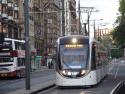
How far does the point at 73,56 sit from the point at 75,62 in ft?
1.35

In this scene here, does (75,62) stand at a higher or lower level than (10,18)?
lower

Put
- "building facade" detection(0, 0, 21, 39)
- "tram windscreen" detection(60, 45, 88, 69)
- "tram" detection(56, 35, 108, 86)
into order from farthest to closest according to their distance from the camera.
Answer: "building facade" detection(0, 0, 21, 39), "tram windscreen" detection(60, 45, 88, 69), "tram" detection(56, 35, 108, 86)

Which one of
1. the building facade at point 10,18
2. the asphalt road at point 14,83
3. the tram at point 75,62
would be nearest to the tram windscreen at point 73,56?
the tram at point 75,62

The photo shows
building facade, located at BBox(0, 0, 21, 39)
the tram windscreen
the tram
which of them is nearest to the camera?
the tram

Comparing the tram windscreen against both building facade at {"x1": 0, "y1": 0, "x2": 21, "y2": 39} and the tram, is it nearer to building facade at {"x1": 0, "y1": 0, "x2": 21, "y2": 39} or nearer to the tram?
the tram

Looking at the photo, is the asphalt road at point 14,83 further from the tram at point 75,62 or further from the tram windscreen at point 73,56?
the tram windscreen at point 73,56

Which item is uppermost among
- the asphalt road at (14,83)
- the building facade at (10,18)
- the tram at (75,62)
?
the building facade at (10,18)

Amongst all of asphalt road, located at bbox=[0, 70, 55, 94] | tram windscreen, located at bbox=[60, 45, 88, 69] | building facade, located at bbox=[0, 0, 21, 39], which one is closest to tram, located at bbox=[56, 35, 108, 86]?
tram windscreen, located at bbox=[60, 45, 88, 69]

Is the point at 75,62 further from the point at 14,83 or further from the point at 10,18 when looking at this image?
the point at 10,18

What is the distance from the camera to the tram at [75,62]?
33044mm

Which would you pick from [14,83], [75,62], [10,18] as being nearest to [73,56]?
[75,62]

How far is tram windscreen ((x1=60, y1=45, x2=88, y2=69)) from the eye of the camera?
33.5m

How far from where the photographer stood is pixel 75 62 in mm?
33594

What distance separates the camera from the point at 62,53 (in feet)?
111
